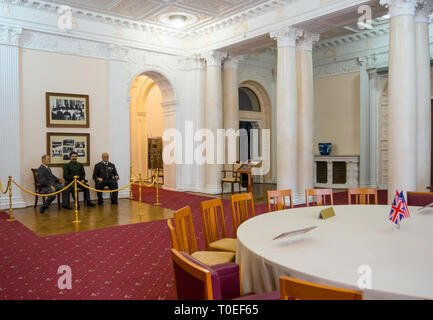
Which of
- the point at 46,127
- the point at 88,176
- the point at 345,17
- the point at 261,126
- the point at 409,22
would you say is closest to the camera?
the point at 409,22

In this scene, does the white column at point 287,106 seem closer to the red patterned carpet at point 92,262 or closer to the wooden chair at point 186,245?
the red patterned carpet at point 92,262

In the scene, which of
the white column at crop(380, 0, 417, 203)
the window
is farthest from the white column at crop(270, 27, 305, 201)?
the window

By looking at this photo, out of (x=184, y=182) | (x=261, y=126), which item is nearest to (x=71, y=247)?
(x=184, y=182)

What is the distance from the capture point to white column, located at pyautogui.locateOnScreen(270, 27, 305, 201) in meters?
9.49

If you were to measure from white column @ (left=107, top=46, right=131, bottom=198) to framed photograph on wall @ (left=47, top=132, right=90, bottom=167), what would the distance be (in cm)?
74

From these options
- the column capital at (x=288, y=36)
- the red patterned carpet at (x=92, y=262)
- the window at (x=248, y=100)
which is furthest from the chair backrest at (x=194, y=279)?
the window at (x=248, y=100)

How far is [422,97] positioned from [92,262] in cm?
704

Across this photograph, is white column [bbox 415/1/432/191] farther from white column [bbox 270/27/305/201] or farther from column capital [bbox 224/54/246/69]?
column capital [bbox 224/54/246/69]

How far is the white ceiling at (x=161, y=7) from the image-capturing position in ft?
31.7

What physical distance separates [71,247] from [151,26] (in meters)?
7.85

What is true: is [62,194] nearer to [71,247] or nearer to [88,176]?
[88,176]

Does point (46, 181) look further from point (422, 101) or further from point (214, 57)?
point (422, 101)

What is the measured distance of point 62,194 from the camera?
30.4 feet

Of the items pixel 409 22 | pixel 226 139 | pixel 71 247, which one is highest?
pixel 409 22
